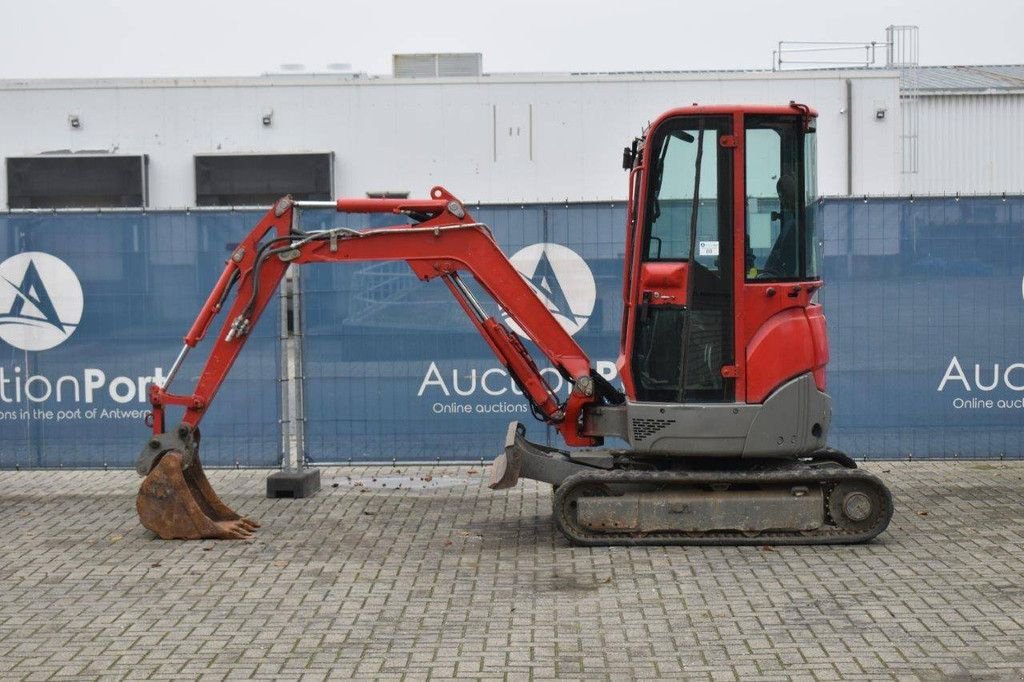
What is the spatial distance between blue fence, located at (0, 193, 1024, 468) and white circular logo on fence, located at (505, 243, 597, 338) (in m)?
0.01

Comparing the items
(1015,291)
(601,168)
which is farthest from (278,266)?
(601,168)

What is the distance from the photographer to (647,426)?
9.96 meters

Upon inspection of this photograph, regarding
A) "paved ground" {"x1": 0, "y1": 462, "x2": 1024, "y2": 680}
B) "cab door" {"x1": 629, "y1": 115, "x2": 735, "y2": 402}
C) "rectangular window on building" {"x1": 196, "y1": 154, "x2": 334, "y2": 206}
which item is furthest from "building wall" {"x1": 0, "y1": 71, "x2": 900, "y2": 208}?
"cab door" {"x1": 629, "y1": 115, "x2": 735, "y2": 402}

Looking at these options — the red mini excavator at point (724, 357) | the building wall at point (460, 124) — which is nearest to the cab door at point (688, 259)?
the red mini excavator at point (724, 357)

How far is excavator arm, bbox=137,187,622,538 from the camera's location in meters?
10.3

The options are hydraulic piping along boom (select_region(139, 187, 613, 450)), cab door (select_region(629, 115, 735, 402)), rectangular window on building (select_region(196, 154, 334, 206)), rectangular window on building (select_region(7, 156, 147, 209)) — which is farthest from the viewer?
rectangular window on building (select_region(7, 156, 147, 209))

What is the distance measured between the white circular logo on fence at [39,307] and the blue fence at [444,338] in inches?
0.7

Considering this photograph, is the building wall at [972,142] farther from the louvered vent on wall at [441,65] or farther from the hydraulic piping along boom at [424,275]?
the hydraulic piping along boom at [424,275]

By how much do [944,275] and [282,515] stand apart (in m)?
6.45

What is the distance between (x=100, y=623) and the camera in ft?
26.2

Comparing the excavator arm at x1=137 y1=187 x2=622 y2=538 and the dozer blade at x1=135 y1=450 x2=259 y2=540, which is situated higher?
the excavator arm at x1=137 y1=187 x2=622 y2=538

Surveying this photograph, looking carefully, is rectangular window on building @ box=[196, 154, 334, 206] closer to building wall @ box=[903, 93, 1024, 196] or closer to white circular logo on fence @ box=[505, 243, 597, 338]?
building wall @ box=[903, 93, 1024, 196]

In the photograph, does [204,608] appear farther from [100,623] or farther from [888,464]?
[888,464]

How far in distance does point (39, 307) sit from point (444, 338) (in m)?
3.77
